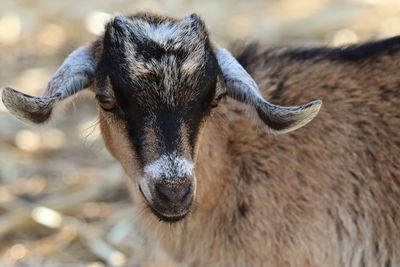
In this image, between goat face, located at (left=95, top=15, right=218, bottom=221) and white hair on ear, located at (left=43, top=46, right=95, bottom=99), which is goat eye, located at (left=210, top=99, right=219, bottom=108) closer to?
goat face, located at (left=95, top=15, right=218, bottom=221)

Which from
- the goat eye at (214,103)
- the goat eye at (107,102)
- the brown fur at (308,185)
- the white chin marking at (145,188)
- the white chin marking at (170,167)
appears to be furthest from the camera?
the brown fur at (308,185)

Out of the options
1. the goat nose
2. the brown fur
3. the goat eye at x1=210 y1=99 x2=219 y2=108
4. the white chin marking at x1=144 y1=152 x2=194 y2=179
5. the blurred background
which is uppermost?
the goat eye at x1=210 y1=99 x2=219 y2=108

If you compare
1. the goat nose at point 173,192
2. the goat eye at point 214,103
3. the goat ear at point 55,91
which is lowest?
the goat nose at point 173,192

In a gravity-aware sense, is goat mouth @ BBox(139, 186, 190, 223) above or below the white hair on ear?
below

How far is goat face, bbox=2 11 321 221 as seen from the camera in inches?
198

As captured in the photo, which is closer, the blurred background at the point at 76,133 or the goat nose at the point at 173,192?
the goat nose at the point at 173,192

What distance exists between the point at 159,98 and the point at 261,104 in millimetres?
732

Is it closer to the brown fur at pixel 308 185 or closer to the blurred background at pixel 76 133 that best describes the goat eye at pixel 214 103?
the brown fur at pixel 308 185

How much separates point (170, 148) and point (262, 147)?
4.06 ft

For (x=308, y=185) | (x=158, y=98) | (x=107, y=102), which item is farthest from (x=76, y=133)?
(x=158, y=98)

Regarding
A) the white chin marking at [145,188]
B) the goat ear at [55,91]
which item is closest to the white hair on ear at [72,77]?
the goat ear at [55,91]

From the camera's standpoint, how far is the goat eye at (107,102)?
205 inches

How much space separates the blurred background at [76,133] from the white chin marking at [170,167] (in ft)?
3.01

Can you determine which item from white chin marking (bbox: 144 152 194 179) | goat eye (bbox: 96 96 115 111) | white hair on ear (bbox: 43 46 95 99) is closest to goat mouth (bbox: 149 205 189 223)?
white chin marking (bbox: 144 152 194 179)
